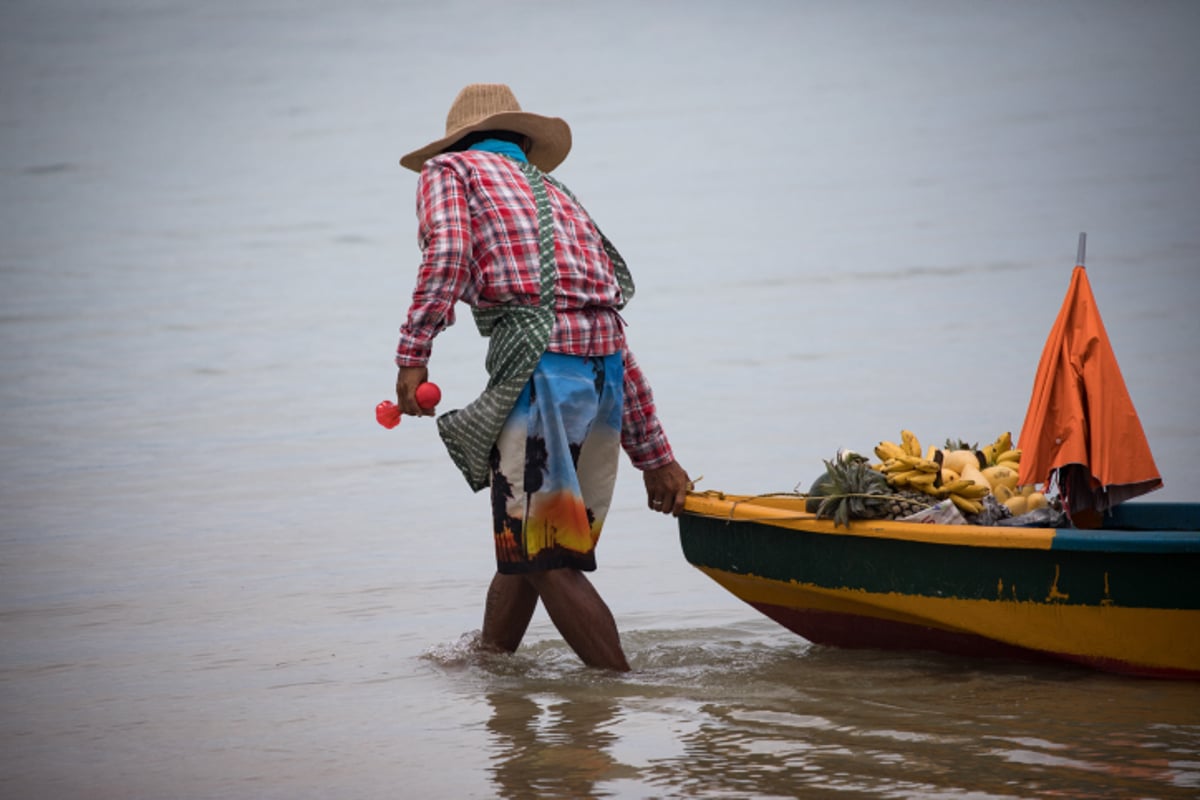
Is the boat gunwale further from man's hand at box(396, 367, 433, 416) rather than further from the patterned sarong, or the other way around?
man's hand at box(396, 367, 433, 416)

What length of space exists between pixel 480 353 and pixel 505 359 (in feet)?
31.6

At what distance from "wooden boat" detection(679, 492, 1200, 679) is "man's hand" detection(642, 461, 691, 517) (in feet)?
0.16

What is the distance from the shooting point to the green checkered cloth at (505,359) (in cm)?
476

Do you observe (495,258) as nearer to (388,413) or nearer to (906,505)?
(388,413)

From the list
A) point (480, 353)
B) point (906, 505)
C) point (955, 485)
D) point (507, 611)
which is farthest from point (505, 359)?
point (480, 353)

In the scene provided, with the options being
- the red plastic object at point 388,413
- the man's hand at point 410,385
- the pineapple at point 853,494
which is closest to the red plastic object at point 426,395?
the man's hand at point 410,385

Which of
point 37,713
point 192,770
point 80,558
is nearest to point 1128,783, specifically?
point 192,770

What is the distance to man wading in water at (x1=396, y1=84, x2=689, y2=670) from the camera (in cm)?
475

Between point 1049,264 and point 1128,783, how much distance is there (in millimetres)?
12979

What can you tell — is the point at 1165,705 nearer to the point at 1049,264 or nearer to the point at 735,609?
the point at 735,609

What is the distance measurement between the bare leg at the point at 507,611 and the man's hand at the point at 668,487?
1.55 feet

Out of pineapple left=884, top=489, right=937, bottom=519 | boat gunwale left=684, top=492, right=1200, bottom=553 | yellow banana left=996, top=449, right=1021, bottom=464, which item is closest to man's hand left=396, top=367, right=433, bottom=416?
boat gunwale left=684, top=492, right=1200, bottom=553

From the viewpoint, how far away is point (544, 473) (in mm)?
4777

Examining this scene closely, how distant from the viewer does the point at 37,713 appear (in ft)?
16.6
